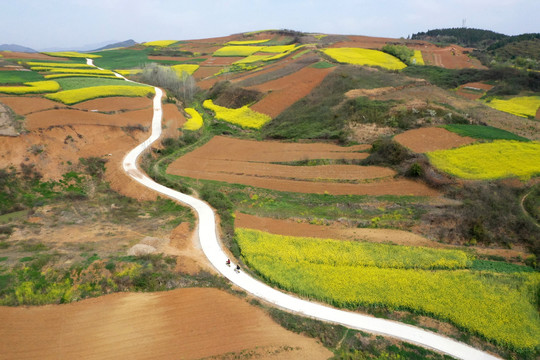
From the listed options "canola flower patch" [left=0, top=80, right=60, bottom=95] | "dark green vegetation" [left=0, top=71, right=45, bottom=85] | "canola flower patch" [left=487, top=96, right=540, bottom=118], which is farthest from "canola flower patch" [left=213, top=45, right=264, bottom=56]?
"canola flower patch" [left=487, top=96, right=540, bottom=118]

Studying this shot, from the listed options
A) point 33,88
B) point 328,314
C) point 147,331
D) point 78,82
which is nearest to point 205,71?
point 78,82

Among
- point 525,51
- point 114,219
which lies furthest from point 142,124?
point 525,51

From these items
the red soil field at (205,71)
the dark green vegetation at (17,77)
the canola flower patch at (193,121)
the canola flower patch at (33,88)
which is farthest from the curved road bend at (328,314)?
the red soil field at (205,71)

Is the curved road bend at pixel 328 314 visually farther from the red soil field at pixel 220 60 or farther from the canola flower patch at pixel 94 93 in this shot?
the red soil field at pixel 220 60

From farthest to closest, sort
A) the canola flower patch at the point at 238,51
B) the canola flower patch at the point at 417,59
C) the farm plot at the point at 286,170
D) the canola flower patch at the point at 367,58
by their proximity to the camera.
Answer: the canola flower patch at the point at 238,51, the canola flower patch at the point at 417,59, the canola flower patch at the point at 367,58, the farm plot at the point at 286,170

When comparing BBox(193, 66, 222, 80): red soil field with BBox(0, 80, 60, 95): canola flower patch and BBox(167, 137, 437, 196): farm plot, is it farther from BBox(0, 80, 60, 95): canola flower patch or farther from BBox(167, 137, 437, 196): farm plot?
BBox(167, 137, 437, 196): farm plot

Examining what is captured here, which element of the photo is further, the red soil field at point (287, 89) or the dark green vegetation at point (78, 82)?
the dark green vegetation at point (78, 82)
